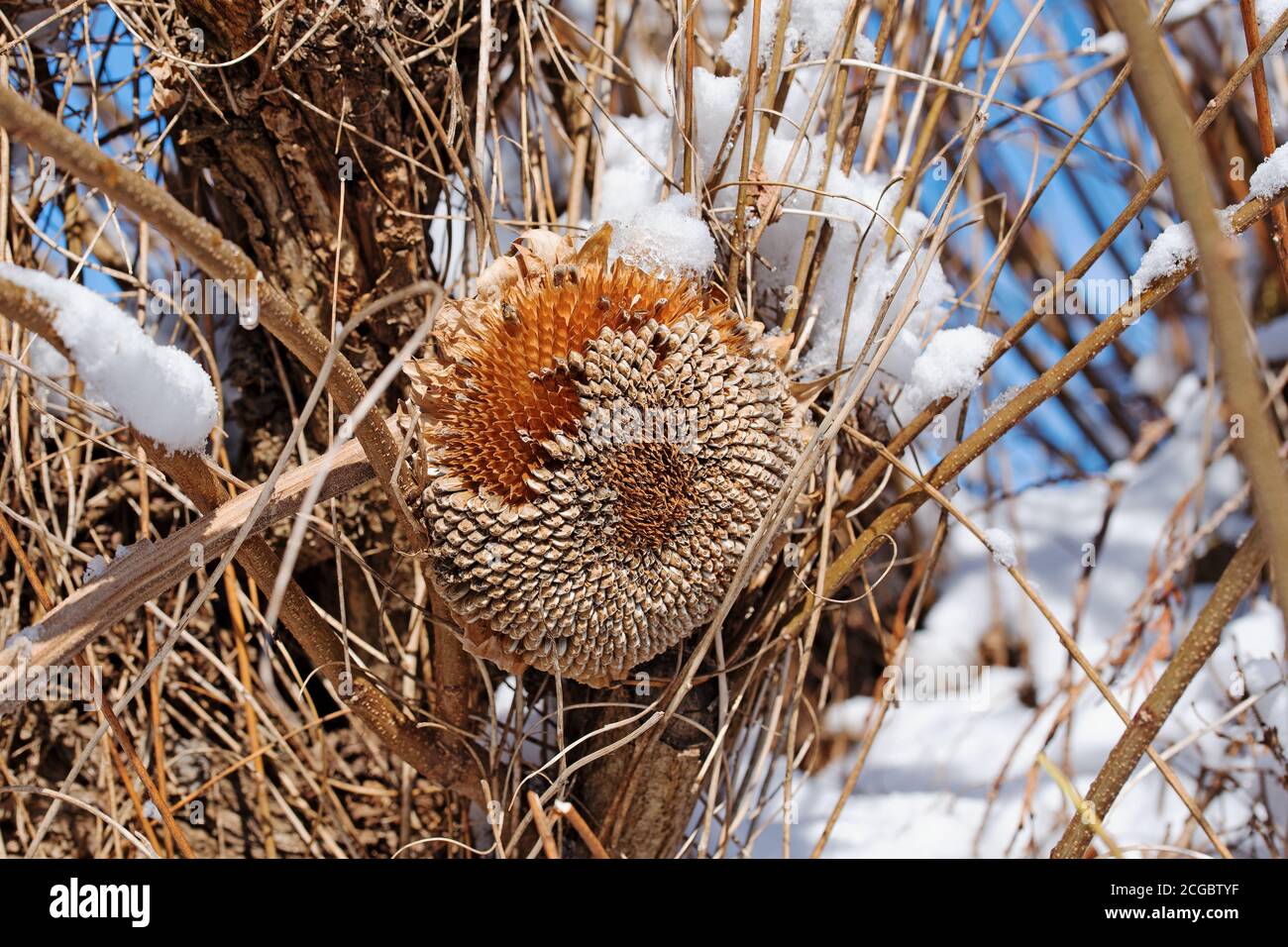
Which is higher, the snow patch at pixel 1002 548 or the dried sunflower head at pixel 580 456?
the dried sunflower head at pixel 580 456

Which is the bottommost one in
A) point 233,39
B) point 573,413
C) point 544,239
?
point 573,413

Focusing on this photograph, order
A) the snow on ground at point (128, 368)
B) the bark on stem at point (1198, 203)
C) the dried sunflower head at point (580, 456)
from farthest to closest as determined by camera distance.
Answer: the dried sunflower head at point (580, 456)
the snow on ground at point (128, 368)
the bark on stem at point (1198, 203)

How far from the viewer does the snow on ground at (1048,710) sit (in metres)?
1.02

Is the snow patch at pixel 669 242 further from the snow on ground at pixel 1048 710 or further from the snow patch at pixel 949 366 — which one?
the snow on ground at pixel 1048 710

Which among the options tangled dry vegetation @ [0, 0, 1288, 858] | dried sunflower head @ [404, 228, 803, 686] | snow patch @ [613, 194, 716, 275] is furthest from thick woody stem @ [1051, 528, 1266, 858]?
snow patch @ [613, 194, 716, 275]

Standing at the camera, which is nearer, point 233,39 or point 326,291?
point 233,39

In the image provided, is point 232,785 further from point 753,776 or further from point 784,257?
point 784,257

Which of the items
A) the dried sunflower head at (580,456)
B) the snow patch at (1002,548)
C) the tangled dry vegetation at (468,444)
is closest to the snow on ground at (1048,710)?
the tangled dry vegetation at (468,444)

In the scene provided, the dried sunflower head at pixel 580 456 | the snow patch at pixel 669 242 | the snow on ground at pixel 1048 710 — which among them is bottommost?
the snow on ground at pixel 1048 710

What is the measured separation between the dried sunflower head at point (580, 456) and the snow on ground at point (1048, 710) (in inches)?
16.8

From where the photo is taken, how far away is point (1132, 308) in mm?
648
